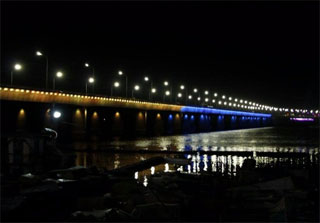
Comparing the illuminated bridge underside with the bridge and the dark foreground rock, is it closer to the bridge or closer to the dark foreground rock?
the bridge

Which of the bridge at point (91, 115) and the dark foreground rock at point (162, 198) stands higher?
the bridge at point (91, 115)

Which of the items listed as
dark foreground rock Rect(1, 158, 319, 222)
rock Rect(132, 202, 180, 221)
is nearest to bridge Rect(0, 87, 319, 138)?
dark foreground rock Rect(1, 158, 319, 222)

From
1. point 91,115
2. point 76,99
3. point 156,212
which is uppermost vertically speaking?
point 76,99

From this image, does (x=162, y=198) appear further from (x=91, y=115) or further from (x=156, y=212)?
(x=91, y=115)

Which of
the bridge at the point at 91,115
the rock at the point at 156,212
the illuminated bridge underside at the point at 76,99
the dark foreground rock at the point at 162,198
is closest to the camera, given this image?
the rock at the point at 156,212

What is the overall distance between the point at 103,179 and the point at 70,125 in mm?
56507

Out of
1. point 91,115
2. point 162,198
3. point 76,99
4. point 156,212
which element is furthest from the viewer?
point 91,115

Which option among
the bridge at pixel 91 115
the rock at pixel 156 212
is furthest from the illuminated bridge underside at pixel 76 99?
the rock at pixel 156 212

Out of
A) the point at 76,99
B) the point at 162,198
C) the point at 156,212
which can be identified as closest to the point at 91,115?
the point at 76,99

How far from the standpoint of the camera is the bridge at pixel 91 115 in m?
63.0

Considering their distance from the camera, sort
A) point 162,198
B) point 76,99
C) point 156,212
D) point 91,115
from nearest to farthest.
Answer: point 156,212 → point 162,198 → point 76,99 → point 91,115

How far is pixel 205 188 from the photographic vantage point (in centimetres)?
1972

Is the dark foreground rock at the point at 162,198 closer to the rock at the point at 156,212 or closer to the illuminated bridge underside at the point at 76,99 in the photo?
the rock at the point at 156,212

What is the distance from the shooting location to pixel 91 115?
8725cm
